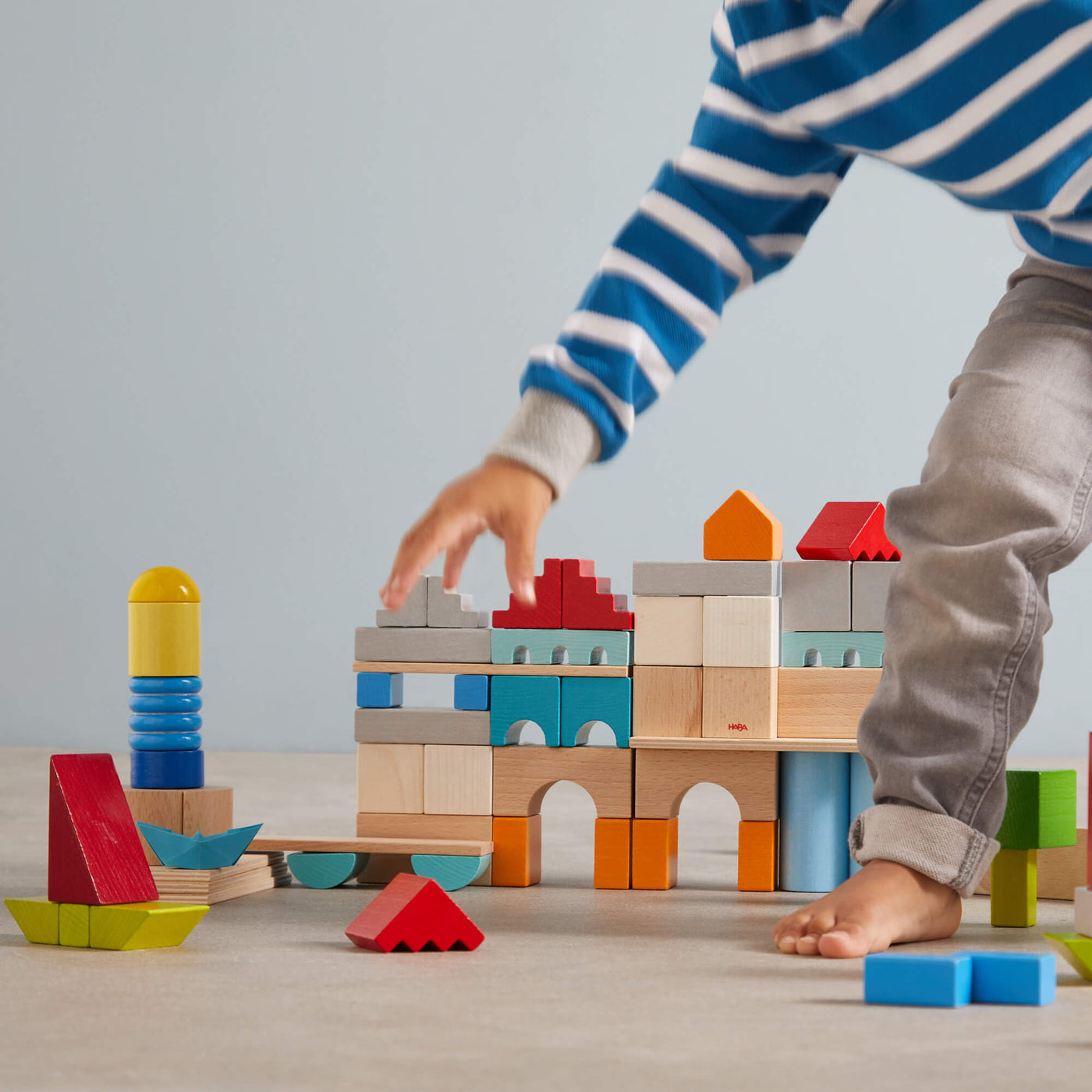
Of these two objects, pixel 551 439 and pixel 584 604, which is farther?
pixel 584 604

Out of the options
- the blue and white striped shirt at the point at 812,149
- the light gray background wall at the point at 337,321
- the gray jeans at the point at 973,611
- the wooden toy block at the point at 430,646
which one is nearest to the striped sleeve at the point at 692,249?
the blue and white striped shirt at the point at 812,149

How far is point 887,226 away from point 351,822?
1.63 m

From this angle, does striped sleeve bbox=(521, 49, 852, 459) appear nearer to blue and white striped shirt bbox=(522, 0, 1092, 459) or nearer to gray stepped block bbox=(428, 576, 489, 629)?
blue and white striped shirt bbox=(522, 0, 1092, 459)

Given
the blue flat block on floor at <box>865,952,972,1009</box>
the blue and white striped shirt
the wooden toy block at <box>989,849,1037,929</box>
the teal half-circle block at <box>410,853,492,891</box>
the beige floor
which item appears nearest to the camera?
the beige floor

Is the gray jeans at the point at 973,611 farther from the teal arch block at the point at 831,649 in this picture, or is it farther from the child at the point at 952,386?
the teal arch block at the point at 831,649

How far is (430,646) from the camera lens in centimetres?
105

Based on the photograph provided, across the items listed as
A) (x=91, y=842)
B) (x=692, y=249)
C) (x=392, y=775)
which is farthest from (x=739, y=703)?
(x=91, y=842)

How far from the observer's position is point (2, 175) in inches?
99.8

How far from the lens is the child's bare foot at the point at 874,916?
69cm

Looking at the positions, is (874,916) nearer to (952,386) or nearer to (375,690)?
(952,386)

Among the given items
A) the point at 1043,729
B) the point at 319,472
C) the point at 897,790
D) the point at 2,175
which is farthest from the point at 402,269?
the point at 897,790

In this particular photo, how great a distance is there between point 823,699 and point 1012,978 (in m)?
0.45

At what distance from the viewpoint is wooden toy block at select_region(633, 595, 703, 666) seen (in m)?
1.02

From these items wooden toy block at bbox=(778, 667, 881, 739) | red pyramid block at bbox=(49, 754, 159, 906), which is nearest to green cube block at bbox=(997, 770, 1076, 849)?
wooden toy block at bbox=(778, 667, 881, 739)
